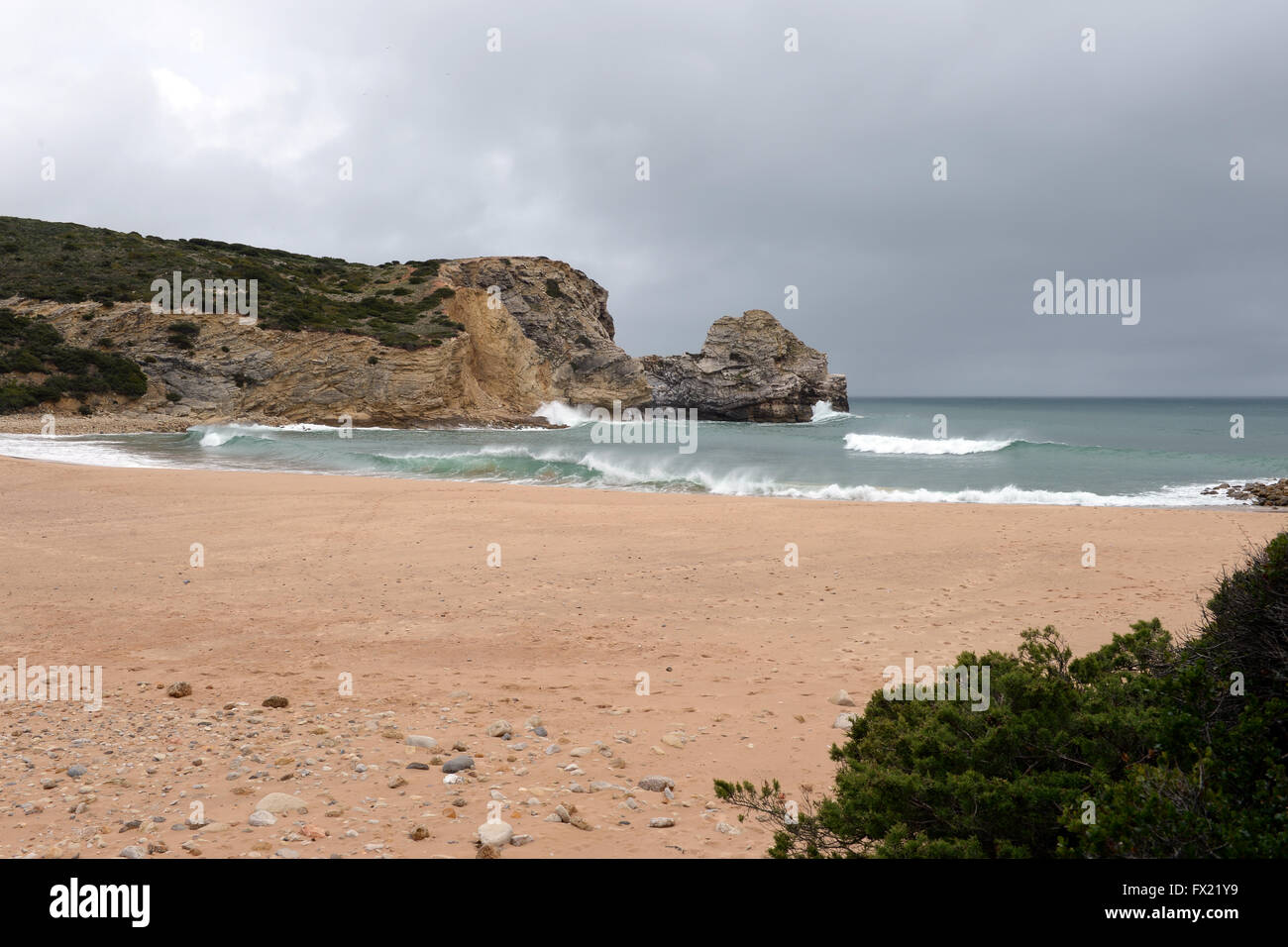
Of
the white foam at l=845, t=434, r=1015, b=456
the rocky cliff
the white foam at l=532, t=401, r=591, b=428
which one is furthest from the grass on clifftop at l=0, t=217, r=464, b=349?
the white foam at l=845, t=434, r=1015, b=456

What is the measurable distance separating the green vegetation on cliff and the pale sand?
0.79 meters

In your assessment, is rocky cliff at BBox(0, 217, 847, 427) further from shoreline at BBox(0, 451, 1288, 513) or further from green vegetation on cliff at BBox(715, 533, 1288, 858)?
green vegetation on cliff at BBox(715, 533, 1288, 858)

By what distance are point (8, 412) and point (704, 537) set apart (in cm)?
4621

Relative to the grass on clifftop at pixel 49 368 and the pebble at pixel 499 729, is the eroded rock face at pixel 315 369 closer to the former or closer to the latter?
the grass on clifftop at pixel 49 368

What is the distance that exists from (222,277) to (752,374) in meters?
48.6

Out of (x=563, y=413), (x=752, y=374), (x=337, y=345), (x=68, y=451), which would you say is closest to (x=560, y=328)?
(x=563, y=413)

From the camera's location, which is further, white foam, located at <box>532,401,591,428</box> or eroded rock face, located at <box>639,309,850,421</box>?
eroded rock face, located at <box>639,309,850,421</box>

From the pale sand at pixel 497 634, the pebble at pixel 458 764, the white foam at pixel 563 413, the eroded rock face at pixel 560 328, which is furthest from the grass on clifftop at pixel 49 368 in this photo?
the pebble at pixel 458 764

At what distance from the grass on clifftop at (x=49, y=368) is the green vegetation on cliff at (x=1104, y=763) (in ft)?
172

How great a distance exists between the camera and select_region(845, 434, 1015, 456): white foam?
3569 cm

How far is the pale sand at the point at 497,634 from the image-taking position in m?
3.67

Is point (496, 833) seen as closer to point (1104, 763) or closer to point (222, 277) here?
point (1104, 763)

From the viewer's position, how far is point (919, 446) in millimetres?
38188
